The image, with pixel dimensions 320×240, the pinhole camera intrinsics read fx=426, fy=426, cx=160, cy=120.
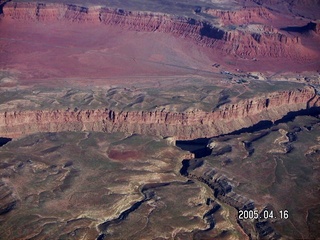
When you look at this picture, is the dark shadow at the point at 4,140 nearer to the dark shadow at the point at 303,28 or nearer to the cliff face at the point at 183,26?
the cliff face at the point at 183,26

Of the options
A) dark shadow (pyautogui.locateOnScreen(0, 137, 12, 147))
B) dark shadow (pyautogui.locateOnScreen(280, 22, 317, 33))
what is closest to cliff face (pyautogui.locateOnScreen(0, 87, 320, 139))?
dark shadow (pyautogui.locateOnScreen(0, 137, 12, 147))

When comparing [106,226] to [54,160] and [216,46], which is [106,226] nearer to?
[54,160]

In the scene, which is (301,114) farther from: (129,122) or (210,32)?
(210,32)

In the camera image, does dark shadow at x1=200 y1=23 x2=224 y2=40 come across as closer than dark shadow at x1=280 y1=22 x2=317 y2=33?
Yes

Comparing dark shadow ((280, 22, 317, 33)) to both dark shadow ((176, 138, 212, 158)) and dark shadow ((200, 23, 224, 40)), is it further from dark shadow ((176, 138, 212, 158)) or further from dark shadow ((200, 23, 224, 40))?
dark shadow ((176, 138, 212, 158))

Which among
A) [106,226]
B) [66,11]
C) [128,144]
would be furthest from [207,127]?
[66,11]

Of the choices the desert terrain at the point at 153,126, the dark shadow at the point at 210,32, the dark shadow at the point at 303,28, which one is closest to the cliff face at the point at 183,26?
the dark shadow at the point at 210,32
